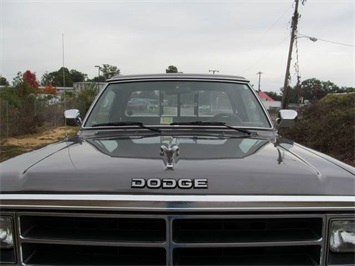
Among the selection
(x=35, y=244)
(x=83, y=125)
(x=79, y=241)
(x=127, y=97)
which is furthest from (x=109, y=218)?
(x=127, y=97)

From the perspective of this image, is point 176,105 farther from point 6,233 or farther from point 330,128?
point 330,128

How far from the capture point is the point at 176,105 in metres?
3.77

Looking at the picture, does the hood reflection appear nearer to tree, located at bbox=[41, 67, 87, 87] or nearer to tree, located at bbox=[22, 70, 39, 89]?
tree, located at bbox=[22, 70, 39, 89]

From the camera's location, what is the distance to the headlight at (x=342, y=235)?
2.01 meters

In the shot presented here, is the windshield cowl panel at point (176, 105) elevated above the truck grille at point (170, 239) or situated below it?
above

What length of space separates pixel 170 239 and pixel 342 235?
2.70 ft

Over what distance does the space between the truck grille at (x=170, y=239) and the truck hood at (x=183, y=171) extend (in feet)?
0.42

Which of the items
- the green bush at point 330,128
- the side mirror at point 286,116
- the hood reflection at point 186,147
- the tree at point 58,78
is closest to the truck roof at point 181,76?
the side mirror at point 286,116

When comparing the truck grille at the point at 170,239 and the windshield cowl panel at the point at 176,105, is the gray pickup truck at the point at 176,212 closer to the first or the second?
the truck grille at the point at 170,239

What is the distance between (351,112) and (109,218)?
38.9 ft

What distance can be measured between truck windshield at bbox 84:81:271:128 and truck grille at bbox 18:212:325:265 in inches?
63.3

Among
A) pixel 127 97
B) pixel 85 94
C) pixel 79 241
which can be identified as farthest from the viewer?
pixel 85 94

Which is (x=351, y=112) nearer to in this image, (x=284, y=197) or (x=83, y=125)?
(x=83, y=125)

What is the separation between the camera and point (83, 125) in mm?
3734
